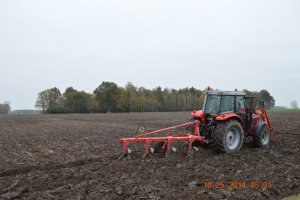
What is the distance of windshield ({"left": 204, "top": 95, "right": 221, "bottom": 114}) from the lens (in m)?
9.39

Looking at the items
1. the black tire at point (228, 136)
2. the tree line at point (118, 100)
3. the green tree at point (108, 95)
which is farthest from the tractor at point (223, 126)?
the green tree at point (108, 95)

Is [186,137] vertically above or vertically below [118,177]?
above

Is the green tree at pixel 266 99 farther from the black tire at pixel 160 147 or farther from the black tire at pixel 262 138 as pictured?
the black tire at pixel 160 147

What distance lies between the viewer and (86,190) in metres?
5.50

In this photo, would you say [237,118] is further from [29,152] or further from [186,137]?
[29,152]

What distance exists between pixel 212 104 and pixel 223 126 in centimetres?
100

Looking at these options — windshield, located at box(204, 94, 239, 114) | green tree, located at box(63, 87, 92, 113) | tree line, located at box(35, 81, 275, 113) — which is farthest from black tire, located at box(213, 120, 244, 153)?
green tree, located at box(63, 87, 92, 113)

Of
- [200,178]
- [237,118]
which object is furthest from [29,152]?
[237,118]

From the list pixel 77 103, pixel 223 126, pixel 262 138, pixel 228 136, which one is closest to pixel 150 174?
pixel 223 126

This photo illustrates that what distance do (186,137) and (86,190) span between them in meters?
3.98

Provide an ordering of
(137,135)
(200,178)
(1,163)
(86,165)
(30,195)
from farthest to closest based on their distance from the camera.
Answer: (137,135), (1,163), (86,165), (200,178), (30,195)

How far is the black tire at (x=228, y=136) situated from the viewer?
28.4ft
